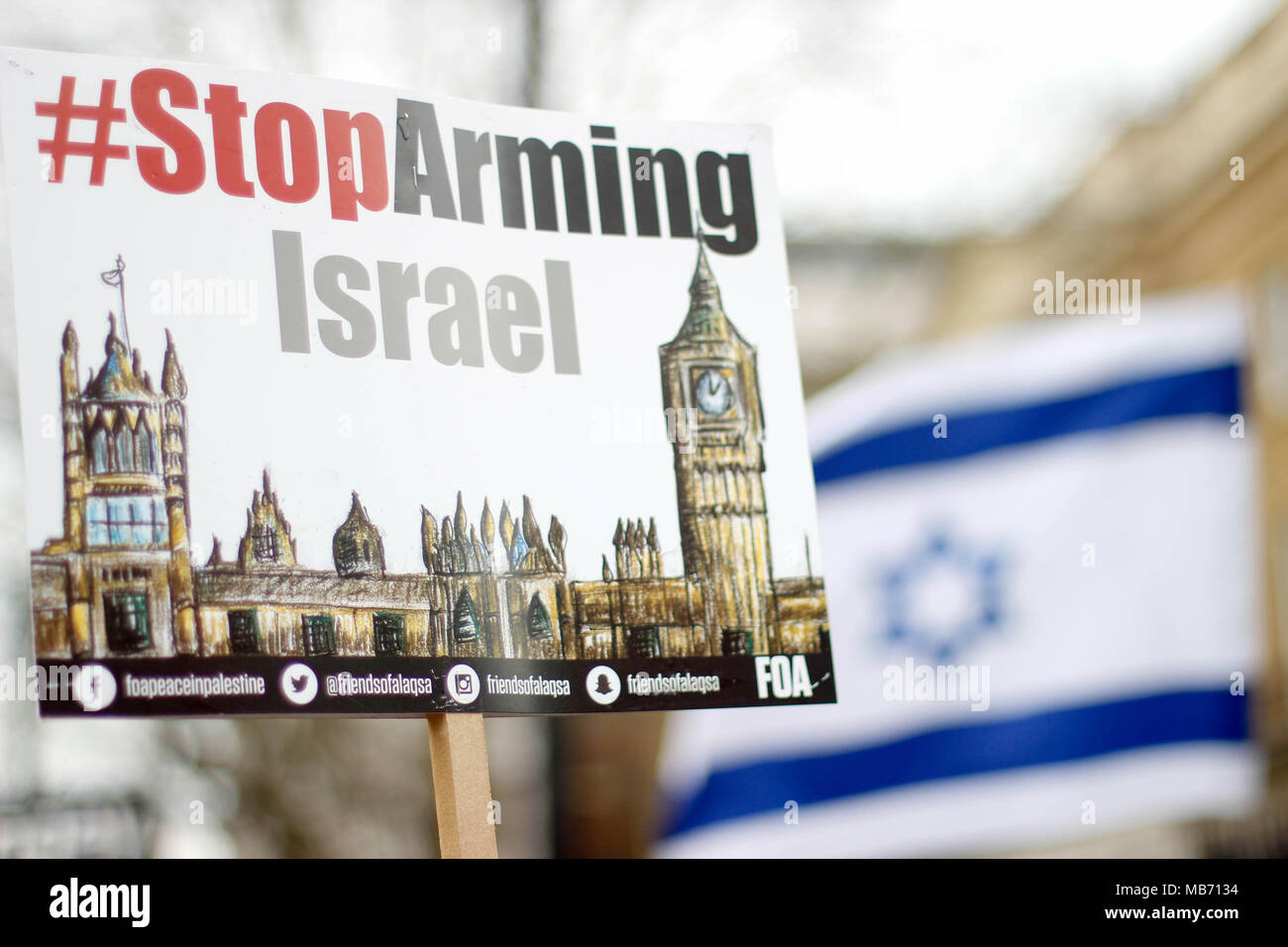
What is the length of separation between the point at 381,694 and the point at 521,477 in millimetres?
556

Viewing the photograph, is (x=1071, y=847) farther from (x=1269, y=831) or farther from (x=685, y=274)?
(x=685, y=274)

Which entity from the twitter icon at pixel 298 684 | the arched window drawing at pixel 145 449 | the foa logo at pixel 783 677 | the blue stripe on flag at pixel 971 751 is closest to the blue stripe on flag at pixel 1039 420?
the blue stripe on flag at pixel 971 751

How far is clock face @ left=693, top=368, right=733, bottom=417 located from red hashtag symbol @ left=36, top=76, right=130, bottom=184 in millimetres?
1266

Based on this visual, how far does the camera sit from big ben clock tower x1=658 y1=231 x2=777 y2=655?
3387 millimetres

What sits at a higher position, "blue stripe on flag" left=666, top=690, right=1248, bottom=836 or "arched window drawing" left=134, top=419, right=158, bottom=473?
"arched window drawing" left=134, top=419, right=158, bottom=473

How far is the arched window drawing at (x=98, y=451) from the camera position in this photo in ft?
9.61

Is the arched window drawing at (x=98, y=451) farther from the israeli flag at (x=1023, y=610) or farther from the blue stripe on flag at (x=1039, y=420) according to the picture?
the blue stripe on flag at (x=1039, y=420)

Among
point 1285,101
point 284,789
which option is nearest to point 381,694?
point 284,789

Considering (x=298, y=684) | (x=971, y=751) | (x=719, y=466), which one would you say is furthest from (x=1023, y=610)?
(x=298, y=684)

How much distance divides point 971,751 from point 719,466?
5.04 m

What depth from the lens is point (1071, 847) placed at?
20.2 m

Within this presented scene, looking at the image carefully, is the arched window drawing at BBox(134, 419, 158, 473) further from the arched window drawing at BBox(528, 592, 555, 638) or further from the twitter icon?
the arched window drawing at BBox(528, 592, 555, 638)

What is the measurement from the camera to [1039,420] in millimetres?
8508

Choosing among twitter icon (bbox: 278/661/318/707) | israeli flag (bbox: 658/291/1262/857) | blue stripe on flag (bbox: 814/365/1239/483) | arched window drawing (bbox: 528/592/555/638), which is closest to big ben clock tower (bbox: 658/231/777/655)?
arched window drawing (bbox: 528/592/555/638)
